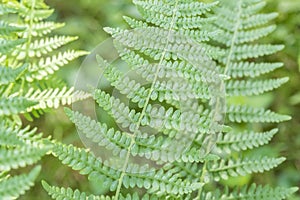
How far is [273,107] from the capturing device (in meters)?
2.41

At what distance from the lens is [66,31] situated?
256cm

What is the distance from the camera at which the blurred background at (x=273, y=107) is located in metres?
2.30

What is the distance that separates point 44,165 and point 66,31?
2.01 feet

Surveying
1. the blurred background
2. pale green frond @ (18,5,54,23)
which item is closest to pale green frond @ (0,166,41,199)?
pale green frond @ (18,5,54,23)

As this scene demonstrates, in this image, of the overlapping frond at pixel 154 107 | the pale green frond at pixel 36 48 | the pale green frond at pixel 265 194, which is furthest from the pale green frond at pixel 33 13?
the pale green frond at pixel 265 194

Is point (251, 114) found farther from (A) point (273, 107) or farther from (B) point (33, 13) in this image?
(A) point (273, 107)

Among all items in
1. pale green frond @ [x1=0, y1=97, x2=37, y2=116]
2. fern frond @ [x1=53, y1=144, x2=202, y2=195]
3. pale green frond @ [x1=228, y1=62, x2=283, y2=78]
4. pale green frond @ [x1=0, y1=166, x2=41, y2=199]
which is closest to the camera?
pale green frond @ [x1=0, y1=166, x2=41, y2=199]

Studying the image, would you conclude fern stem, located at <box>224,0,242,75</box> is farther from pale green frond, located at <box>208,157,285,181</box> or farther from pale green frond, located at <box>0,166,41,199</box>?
pale green frond, located at <box>0,166,41,199</box>

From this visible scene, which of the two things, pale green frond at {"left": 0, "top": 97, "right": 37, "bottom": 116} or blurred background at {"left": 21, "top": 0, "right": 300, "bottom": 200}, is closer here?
pale green frond at {"left": 0, "top": 97, "right": 37, "bottom": 116}

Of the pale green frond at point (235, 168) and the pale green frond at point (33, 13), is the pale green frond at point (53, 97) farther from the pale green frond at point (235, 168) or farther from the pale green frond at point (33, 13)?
the pale green frond at point (235, 168)

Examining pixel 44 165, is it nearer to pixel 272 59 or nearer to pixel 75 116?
pixel 272 59

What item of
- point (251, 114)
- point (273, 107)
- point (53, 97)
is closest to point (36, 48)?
point (53, 97)

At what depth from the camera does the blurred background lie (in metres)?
2.30

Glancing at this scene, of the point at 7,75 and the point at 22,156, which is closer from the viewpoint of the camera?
the point at 22,156
